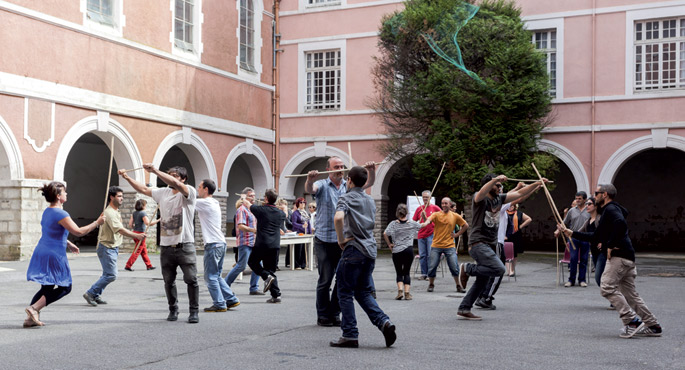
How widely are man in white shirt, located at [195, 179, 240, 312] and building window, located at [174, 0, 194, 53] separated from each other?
1450 centimetres

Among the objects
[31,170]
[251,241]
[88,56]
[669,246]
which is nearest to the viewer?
[251,241]

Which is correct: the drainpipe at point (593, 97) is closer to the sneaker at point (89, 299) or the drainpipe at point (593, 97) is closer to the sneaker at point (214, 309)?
the sneaker at point (214, 309)

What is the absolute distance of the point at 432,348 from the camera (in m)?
7.46

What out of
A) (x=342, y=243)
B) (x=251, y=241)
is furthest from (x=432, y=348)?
(x=251, y=241)

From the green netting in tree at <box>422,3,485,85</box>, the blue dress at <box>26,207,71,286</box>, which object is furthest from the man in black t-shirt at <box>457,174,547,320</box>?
the green netting in tree at <box>422,3,485,85</box>

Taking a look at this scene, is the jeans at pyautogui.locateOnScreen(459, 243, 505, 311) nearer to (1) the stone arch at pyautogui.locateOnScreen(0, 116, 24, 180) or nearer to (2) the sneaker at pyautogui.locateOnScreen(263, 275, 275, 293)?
(2) the sneaker at pyautogui.locateOnScreen(263, 275, 275, 293)

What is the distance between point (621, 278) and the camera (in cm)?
859

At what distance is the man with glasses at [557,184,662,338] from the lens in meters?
8.41

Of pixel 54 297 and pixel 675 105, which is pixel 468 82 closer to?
pixel 675 105

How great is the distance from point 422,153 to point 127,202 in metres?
8.71

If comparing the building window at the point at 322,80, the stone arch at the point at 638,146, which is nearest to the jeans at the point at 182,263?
the stone arch at the point at 638,146

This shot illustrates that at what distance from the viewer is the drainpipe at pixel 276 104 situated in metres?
28.4

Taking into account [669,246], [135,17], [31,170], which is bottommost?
[669,246]

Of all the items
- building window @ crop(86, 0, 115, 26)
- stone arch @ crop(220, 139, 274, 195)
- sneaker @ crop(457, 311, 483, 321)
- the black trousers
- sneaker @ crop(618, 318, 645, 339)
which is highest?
building window @ crop(86, 0, 115, 26)
